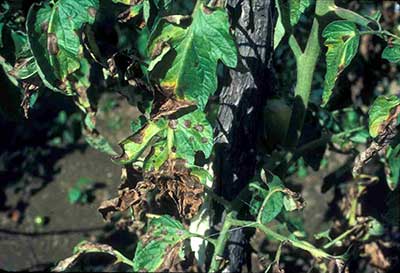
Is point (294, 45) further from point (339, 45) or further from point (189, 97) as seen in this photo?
point (189, 97)

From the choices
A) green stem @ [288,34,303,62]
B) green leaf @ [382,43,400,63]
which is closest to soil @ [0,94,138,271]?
green stem @ [288,34,303,62]

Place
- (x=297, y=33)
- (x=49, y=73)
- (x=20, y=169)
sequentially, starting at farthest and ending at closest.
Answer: (x=20, y=169) < (x=297, y=33) < (x=49, y=73)

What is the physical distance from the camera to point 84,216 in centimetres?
275

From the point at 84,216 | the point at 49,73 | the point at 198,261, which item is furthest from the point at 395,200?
the point at 84,216

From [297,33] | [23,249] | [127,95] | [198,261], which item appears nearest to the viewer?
[127,95]

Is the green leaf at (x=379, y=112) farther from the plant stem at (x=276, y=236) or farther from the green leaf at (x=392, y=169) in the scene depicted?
the green leaf at (x=392, y=169)

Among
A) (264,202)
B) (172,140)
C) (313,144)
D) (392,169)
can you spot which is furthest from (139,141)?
(392,169)

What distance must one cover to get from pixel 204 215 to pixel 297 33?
624 millimetres

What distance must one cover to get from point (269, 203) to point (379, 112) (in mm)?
257

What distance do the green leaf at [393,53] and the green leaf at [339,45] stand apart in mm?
47

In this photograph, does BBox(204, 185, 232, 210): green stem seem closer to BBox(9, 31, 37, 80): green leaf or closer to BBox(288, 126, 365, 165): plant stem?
BBox(288, 126, 365, 165): plant stem

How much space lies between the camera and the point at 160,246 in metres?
1.15

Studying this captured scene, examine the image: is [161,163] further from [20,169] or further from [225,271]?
[20,169]

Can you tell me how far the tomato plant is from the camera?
2.93 feet
